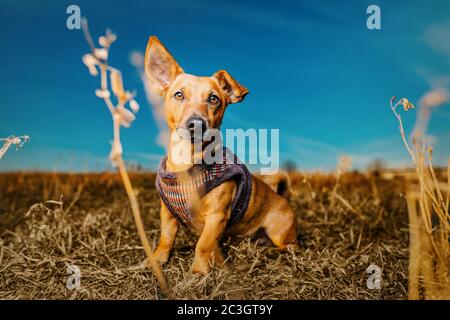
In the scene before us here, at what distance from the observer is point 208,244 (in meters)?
3.07

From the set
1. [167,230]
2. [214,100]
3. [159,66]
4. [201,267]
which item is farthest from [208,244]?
[159,66]

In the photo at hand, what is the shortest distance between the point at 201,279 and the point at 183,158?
832mm

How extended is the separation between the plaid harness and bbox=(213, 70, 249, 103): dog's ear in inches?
15.5

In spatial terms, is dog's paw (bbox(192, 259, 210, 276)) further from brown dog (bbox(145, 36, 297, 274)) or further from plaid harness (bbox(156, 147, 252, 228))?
plaid harness (bbox(156, 147, 252, 228))

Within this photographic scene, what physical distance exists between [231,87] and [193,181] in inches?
28.4

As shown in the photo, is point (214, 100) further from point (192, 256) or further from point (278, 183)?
point (278, 183)

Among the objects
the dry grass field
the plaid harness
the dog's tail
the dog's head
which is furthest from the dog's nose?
the dog's tail

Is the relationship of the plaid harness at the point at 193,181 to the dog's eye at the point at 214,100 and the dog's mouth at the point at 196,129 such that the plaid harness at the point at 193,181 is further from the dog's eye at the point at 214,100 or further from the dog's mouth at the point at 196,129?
the dog's eye at the point at 214,100

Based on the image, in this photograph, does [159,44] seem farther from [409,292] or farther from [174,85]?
[409,292]

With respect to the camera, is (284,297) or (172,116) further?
(172,116)

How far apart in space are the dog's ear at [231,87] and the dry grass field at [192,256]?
1.15 metres

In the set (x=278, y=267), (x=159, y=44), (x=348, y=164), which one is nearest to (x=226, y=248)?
(x=278, y=267)

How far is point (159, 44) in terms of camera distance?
2945mm
